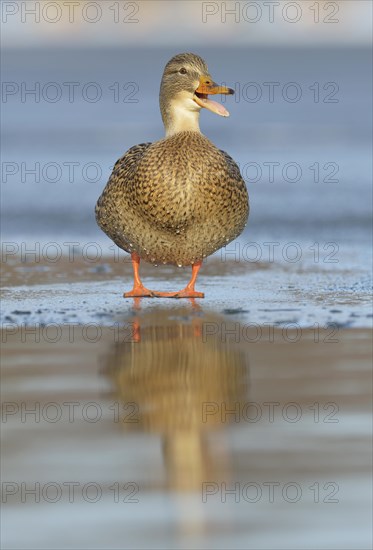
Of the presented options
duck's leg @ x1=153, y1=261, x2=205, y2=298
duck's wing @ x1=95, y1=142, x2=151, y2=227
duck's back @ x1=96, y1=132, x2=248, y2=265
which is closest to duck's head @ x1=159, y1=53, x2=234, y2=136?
duck's back @ x1=96, y1=132, x2=248, y2=265

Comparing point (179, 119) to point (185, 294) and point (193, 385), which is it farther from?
point (193, 385)

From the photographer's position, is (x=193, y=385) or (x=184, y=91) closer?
(x=193, y=385)

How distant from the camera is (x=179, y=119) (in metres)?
8.36

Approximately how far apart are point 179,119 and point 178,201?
0.64m

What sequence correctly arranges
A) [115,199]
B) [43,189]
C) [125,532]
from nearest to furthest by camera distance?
[125,532] → [115,199] → [43,189]

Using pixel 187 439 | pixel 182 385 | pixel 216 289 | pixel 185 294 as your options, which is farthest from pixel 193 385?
pixel 216 289

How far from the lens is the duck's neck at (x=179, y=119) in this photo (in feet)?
27.3

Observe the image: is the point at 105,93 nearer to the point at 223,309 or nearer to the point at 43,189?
the point at 43,189

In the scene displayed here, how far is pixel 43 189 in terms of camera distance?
1409 centimetres

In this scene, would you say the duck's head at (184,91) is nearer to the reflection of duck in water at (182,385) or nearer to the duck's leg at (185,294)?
the duck's leg at (185,294)

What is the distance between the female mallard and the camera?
7.97 metres

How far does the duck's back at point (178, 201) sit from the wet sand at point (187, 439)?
120 centimetres

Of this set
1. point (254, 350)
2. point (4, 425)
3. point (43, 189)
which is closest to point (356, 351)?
point (254, 350)

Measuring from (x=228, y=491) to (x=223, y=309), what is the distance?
3.31 meters
